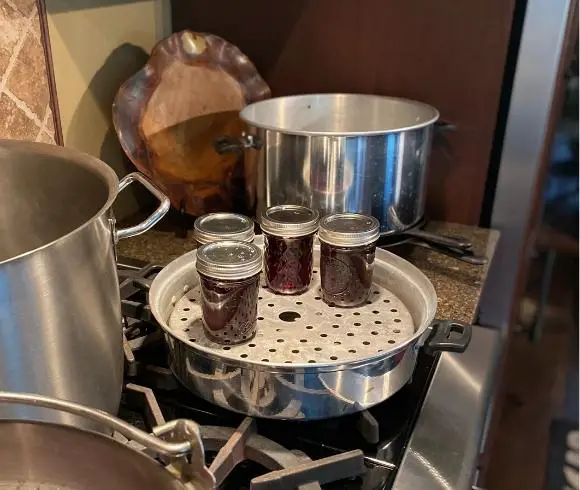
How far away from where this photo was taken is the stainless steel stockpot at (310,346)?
60 cm

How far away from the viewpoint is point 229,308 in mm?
645

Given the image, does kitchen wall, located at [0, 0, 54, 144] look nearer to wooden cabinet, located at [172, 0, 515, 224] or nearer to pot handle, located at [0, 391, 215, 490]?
wooden cabinet, located at [172, 0, 515, 224]

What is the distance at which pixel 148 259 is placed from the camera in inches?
37.6

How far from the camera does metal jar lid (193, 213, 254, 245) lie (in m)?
0.74

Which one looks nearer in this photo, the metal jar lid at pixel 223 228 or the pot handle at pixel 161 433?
the pot handle at pixel 161 433

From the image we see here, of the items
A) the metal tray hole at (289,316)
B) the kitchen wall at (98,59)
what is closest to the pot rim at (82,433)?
the metal tray hole at (289,316)

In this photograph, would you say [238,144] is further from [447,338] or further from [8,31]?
[447,338]

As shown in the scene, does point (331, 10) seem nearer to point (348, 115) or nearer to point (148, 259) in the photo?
point (348, 115)

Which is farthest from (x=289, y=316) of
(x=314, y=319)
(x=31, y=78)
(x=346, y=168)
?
A: (x=31, y=78)

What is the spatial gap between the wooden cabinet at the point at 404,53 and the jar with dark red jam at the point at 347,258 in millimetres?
370

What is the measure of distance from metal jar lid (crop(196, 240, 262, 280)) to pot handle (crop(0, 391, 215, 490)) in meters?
0.22

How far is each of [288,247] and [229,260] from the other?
0.42ft

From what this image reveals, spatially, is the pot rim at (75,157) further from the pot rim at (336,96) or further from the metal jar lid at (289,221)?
the pot rim at (336,96)

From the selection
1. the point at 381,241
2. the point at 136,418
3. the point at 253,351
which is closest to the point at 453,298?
the point at 381,241
